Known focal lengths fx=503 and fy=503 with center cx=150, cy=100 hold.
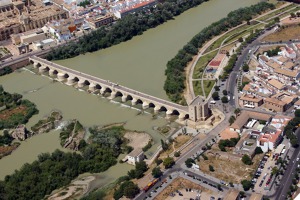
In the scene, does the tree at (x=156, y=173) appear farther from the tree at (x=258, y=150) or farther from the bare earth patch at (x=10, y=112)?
the bare earth patch at (x=10, y=112)

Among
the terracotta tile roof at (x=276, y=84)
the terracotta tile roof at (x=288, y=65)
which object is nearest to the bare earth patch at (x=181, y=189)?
the terracotta tile roof at (x=276, y=84)

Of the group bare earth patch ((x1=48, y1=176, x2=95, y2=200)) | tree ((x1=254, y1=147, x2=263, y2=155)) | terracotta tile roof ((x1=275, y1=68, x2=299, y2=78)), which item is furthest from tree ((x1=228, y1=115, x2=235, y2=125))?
bare earth patch ((x1=48, y1=176, x2=95, y2=200))

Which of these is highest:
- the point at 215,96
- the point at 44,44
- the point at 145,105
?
the point at 44,44

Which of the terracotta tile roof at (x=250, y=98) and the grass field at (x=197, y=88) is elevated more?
the terracotta tile roof at (x=250, y=98)

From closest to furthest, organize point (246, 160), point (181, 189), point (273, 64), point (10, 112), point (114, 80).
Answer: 1. point (181, 189)
2. point (246, 160)
3. point (10, 112)
4. point (273, 64)
5. point (114, 80)

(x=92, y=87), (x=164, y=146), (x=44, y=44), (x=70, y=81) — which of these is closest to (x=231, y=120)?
(x=164, y=146)

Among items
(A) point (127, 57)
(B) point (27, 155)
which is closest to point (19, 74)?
(A) point (127, 57)

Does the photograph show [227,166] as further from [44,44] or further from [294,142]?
[44,44]
